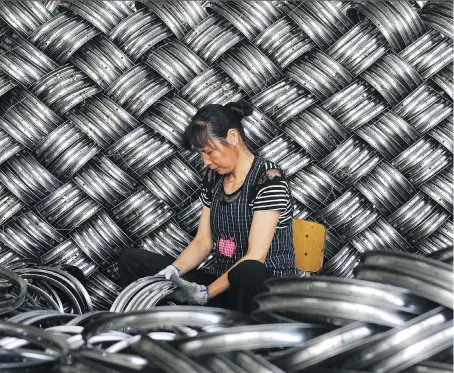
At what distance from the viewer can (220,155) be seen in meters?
1.22

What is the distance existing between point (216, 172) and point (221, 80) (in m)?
0.19

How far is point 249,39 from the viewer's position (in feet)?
4.25

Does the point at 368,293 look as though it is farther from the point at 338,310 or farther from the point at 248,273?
the point at 248,273

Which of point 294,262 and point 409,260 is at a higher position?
point 409,260

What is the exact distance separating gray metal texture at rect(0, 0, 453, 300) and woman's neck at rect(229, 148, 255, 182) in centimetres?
9

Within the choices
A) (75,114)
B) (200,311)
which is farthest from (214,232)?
(200,311)

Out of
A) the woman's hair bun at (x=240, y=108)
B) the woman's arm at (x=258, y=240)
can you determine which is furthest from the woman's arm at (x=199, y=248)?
the woman's hair bun at (x=240, y=108)

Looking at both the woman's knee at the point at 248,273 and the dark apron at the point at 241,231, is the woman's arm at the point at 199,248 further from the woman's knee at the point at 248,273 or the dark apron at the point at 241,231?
the woman's knee at the point at 248,273

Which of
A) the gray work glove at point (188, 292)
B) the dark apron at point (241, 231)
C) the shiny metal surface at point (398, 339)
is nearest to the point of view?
the shiny metal surface at point (398, 339)

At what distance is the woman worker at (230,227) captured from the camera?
1.17 meters

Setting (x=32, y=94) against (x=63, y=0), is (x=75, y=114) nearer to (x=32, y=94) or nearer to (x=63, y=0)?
(x=32, y=94)

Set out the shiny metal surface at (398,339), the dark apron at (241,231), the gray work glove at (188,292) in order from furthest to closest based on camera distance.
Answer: the dark apron at (241,231) → the gray work glove at (188,292) → the shiny metal surface at (398,339)

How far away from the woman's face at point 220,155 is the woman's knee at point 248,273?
190 millimetres

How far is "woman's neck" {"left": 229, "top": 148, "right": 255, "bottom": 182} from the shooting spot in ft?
4.09
